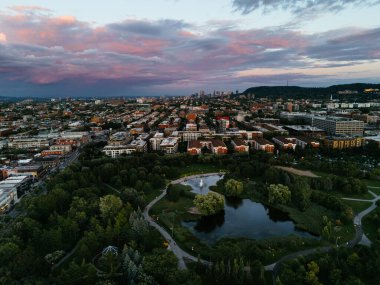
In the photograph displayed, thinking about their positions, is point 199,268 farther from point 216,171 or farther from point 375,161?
point 375,161

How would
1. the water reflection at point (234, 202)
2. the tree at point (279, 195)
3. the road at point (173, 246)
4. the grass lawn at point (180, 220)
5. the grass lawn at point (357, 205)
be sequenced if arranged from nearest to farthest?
the road at point (173, 246) < the grass lawn at point (180, 220) < the grass lawn at point (357, 205) < the tree at point (279, 195) < the water reflection at point (234, 202)

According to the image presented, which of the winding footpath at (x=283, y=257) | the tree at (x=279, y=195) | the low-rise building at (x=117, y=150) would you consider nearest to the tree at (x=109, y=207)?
the winding footpath at (x=283, y=257)

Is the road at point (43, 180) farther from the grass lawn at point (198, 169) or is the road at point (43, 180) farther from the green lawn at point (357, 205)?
the green lawn at point (357, 205)

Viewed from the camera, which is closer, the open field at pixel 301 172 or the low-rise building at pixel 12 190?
the low-rise building at pixel 12 190

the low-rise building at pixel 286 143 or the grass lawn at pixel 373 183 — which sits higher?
the low-rise building at pixel 286 143

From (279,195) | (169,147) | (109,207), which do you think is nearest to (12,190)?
(109,207)

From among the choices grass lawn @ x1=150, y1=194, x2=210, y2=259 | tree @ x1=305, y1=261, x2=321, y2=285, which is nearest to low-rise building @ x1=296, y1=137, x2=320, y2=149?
grass lawn @ x1=150, y1=194, x2=210, y2=259
